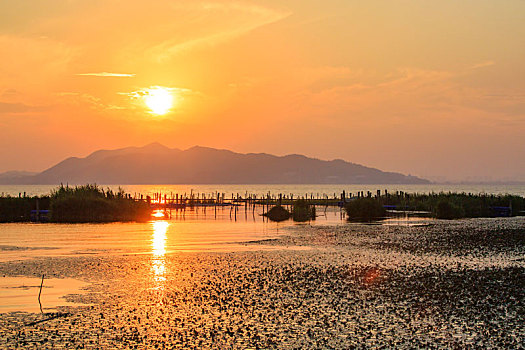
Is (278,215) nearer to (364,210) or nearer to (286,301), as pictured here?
(364,210)

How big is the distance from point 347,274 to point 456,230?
23992 millimetres

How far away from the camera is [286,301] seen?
17406 millimetres

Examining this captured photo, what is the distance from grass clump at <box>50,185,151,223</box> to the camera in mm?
57750

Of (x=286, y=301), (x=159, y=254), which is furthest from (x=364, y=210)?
(x=286, y=301)

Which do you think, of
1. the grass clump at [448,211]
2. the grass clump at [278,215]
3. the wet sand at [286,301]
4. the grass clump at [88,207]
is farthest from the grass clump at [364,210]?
the wet sand at [286,301]

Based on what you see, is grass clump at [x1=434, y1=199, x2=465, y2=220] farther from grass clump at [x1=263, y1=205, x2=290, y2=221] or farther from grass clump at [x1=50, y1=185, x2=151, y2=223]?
grass clump at [x1=50, y1=185, x2=151, y2=223]

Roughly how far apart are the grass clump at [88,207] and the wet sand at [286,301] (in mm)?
30475

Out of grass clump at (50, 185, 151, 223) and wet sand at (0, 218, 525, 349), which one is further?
grass clump at (50, 185, 151, 223)

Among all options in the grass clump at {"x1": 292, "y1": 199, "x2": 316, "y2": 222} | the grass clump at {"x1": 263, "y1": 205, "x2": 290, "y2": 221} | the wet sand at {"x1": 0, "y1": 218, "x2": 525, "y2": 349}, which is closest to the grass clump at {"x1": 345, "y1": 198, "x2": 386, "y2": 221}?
the grass clump at {"x1": 292, "y1": 199, "x2": 316, "y2": 222}

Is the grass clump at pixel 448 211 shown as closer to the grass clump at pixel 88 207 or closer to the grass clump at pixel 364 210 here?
the grass clump at pixel 364 210

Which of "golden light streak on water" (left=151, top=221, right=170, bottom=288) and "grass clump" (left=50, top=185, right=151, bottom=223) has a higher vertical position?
"grass clump" (left=50, top=185, right=151, bottom=223)

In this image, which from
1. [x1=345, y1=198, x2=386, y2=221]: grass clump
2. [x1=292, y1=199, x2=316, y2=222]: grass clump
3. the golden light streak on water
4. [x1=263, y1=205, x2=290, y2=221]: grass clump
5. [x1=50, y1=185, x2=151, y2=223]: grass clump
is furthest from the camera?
[x1=345, y1=198, x2=386, y2=221]: grass clump

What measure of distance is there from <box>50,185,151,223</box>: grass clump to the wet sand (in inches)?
1200

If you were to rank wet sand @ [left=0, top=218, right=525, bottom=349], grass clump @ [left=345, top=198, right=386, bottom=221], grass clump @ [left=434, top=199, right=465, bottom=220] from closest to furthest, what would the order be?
wet sand @ [left=0, top=218, right=525, bottom=349] < grass clump @ [left=434, top=199, right=465, bottom=220] < grass clump @ [left=345, top=198, right=386, bottom=221]
